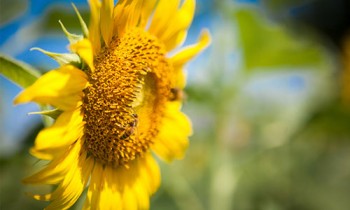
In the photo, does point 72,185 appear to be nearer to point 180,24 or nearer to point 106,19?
point 106,19

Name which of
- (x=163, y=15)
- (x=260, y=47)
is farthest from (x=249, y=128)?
(x=163, y=15)

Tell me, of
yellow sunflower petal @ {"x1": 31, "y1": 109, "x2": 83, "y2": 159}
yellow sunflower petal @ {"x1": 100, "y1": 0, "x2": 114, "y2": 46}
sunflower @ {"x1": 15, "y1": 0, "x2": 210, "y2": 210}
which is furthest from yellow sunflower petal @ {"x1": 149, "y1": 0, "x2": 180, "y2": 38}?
yellow sunflower petal @ {"x1": 31, "y1": 109, "x2": 83, "y2": 159}

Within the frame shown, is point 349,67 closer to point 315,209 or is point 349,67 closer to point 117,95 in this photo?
point 315,209

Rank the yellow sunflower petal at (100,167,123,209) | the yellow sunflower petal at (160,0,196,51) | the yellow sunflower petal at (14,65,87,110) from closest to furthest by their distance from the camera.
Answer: the yellow sunflower petal at (14,65,87,110) → the yellow sunflower petal at (100,167,123,209) → the yellow sunflower petal at (160,0,196,51)

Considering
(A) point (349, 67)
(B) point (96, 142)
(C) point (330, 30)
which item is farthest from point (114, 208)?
(C) point (330, 30)

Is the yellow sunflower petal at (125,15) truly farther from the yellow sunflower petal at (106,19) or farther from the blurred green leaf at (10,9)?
the blurred green leaf at (10,9)

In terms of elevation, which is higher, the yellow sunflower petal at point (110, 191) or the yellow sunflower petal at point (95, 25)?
the yellow sunflower petal at point (95, 25)

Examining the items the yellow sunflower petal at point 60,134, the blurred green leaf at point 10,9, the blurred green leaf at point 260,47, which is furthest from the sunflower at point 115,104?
the blurred green leaf at point 260,47

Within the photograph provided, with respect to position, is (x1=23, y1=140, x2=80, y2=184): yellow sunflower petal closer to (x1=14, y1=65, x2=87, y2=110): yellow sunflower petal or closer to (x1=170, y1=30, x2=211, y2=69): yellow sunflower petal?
(x1=14, y1=65, x2=87, y2=110): yellow sunflower petal
